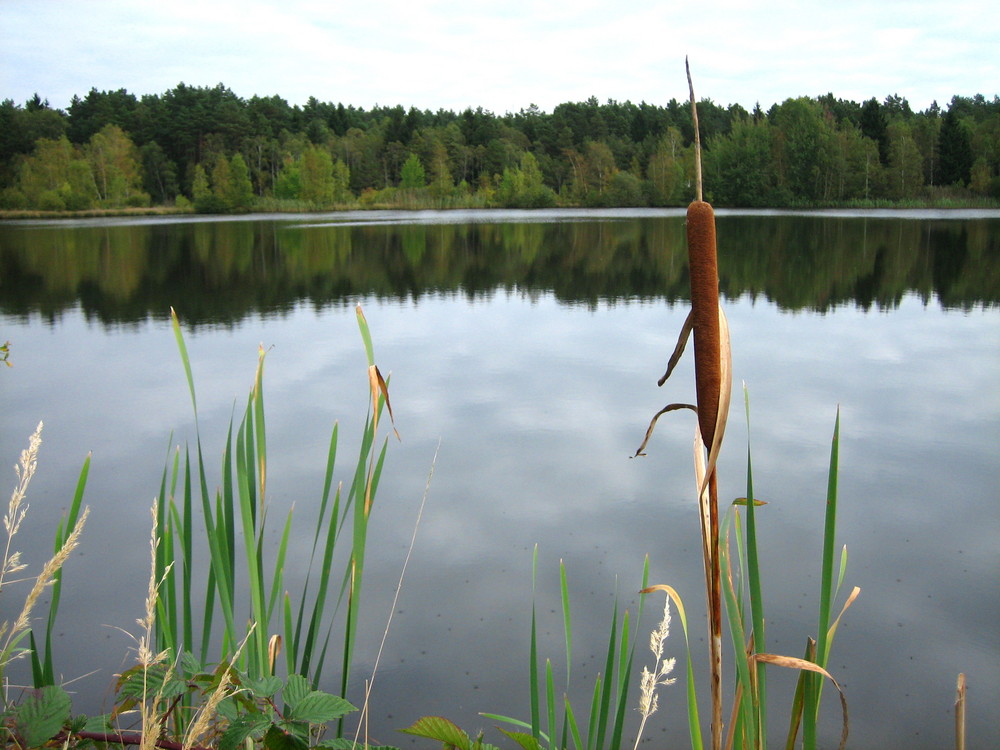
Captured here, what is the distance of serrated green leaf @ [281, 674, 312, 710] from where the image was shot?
3.67ft

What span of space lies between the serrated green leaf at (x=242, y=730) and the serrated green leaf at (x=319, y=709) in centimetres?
5

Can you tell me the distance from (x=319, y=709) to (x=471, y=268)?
52.0 feet

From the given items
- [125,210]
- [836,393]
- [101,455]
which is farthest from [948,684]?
[125,210]

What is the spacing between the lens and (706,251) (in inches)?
28.2

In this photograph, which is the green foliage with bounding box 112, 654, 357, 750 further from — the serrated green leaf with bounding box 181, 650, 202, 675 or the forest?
the forest

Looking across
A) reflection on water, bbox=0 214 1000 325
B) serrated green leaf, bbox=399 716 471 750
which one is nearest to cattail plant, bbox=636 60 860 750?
serrated green leaf, bbox=399 716 471 750

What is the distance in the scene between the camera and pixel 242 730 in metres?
1.01

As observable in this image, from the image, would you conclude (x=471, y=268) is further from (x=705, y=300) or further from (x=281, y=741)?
(x=705, y=300)

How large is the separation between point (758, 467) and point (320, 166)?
175 feet

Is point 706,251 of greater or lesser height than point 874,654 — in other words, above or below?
above

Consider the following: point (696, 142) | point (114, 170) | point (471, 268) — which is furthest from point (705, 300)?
point (114, 170)

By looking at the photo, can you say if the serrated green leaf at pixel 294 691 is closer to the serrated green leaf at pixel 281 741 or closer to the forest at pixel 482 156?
the serrated green leaf at pixel 281 741

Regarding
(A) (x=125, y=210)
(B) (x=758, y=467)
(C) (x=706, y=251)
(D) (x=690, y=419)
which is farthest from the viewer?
(A) (x=125, y=210)

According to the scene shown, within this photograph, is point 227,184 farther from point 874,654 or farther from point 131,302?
point 874,654
